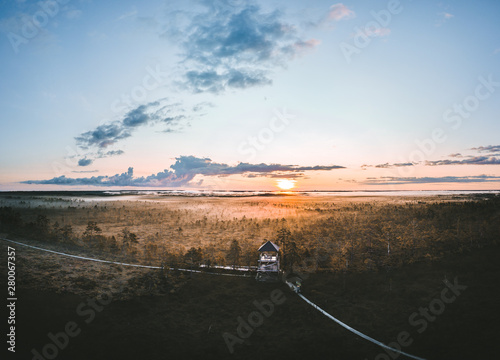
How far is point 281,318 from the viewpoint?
1666 cm

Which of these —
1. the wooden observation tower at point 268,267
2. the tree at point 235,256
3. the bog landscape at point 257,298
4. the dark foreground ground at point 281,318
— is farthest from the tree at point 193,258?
the wooden observation tower at point 268,267

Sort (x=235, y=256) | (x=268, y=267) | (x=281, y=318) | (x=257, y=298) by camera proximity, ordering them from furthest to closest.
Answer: (x=235, y=256) → (x=268, y=267) → (x=257, y=298) → (x=281, y=318)

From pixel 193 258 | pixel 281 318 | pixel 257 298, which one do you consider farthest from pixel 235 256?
pixel 281 318

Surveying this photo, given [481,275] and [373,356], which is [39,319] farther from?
[481,275]

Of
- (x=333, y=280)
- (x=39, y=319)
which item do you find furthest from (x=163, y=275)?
(x=333, y=280)

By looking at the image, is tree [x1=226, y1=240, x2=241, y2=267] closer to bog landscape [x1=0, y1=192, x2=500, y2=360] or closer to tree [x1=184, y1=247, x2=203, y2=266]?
bog landscape [x1=0, y1=192, x2=500, y2=360]

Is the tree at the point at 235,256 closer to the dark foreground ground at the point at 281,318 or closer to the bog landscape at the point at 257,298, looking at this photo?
the bog landscape at the point at 257,298

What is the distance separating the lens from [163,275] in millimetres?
22109

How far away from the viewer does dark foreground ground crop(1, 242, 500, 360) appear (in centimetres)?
1282

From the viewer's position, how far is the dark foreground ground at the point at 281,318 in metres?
12.8

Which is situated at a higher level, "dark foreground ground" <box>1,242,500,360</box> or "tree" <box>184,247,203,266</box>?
"tree" <box>184,247,203,266</box>

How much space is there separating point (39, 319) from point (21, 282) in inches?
206

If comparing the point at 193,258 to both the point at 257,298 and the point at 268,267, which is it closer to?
the point at 268,267

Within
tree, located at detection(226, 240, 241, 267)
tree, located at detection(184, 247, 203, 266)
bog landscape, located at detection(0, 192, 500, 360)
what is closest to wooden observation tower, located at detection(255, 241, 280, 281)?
bog landscape, located at detection(0, 192, 500, 360)
